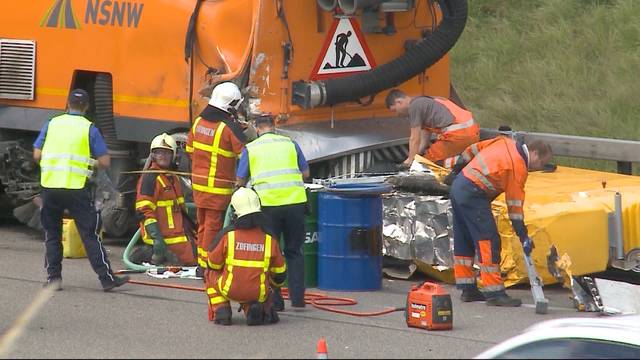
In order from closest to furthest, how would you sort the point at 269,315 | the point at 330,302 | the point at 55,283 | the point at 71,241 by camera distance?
the point at 269,315 < the point at 330,302 < the point at 55,283 < the point at 71,241

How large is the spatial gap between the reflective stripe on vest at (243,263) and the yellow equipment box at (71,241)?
131 inches

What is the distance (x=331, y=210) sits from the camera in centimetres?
1106

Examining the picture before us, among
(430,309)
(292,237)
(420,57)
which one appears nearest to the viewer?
(430,309)

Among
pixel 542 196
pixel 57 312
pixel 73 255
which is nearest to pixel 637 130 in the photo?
pixel 542 196

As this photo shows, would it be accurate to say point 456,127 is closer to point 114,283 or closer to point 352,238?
point 352,238

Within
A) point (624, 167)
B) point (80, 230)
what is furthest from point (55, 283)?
point (624, 167)

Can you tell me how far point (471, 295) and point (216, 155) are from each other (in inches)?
93.9

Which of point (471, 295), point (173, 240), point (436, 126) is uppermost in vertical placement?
point (436, 126)

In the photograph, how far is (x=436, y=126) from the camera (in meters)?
12.1

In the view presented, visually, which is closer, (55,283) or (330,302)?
(330,302)

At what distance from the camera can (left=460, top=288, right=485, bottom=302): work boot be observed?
10562mm

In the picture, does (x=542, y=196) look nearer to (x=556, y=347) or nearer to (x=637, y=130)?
(x=637, y=130)

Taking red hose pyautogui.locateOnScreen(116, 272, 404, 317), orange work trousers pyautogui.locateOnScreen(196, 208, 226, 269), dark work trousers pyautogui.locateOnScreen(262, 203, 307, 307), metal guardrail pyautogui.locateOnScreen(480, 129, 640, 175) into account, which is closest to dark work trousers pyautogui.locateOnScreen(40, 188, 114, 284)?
red hose pyautogui.locateOnScreen(116, 272, 404, 317)

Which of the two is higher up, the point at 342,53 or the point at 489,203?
the point at 342,53
